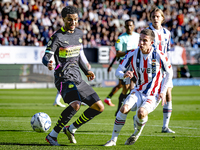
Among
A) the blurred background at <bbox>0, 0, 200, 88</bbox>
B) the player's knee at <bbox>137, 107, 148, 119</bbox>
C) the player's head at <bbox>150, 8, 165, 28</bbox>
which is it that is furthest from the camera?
the blurred background at <bbox>0, 0, 200, 88</bbox>

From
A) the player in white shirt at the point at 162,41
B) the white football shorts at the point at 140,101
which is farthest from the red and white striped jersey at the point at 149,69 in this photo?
the player in white shirt at the point at 162,41

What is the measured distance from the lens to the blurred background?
67.7 feet

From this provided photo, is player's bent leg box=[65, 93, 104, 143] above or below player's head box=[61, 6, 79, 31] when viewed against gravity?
below

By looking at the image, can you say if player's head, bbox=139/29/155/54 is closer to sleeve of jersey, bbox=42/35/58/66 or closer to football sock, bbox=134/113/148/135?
football sock, bbox=134/113/148/135

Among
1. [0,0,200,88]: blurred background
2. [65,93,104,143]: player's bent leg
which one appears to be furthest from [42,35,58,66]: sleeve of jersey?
[0,0,200,88]: blurred background

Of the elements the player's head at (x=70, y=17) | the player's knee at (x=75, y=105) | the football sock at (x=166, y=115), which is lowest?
the football sock at (x=166, y=115)

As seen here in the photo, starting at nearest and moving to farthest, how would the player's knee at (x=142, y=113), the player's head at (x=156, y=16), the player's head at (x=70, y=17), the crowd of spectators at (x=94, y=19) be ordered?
1. the player's knee at (x=142, y=113)
2. the player's head at (x=70, y=17)
3. the player's head at (x=156, y=16)
4. the crowd of spectators at (x=94, y=19)

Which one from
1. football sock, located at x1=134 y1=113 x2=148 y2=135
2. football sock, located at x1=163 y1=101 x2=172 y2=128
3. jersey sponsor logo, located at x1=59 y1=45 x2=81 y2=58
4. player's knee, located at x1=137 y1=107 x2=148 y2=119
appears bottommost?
football sock, located at x1=163 y1=101 x2=172 y2=128

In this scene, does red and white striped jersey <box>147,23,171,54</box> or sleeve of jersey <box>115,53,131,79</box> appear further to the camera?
red and white striped jersey <box>147,23,171,54</box>

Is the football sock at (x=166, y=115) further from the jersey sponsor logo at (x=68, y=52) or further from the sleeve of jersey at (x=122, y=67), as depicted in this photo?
the jersey sponsor logo at (x=68, y=52)

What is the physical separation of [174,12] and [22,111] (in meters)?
20.8

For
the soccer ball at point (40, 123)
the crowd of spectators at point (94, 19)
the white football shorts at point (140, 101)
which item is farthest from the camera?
the crowd of spectators at point (94, 19)

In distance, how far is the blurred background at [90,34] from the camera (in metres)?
20.6

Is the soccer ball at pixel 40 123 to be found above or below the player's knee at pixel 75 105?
below
